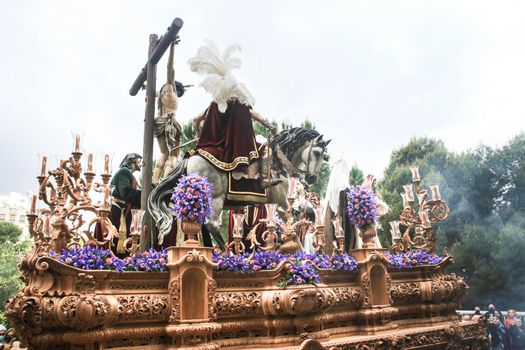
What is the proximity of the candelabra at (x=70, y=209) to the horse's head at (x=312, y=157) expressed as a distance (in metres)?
3.87

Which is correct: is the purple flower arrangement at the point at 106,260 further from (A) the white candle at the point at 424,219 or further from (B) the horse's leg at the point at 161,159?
(A) the white candle at the point at 424,219

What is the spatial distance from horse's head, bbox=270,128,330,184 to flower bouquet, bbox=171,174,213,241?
316cm

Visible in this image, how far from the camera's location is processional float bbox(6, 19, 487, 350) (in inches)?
201

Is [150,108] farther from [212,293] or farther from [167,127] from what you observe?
[212,293]

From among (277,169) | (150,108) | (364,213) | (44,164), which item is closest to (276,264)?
(364,213)

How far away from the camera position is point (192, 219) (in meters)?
5.97

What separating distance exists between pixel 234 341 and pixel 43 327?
2.39 m

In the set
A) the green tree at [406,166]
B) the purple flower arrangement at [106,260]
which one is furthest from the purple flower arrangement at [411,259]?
the green tree at [406,166]

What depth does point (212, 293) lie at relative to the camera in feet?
19.0

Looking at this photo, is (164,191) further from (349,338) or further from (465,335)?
(465,335)

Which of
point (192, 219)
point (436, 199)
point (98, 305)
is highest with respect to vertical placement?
point (436, 199)

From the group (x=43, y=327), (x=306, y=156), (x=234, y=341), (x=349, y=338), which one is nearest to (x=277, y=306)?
(x=234, y=341)

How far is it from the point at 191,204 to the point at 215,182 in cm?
193

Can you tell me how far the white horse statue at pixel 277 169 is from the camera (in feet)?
25.9
